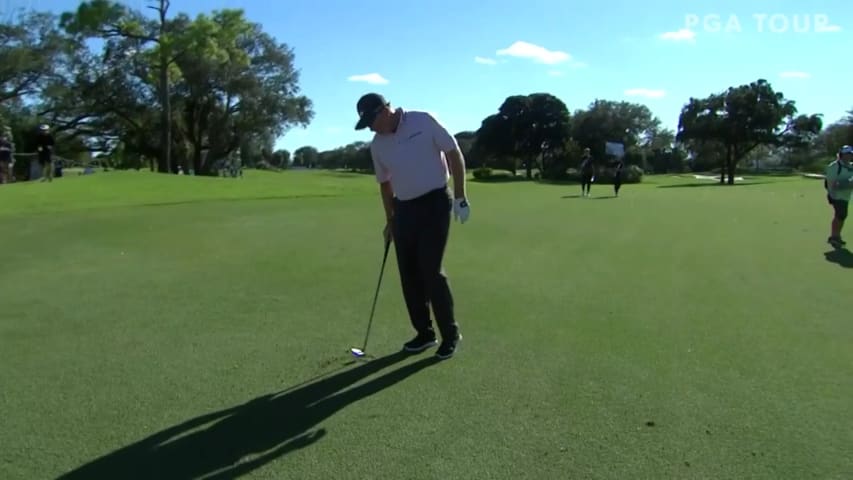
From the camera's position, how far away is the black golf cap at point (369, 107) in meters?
5.16


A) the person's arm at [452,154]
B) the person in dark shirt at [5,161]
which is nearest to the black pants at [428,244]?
the person's arm at [452,154]

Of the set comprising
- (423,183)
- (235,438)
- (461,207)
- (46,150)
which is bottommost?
(235,438)

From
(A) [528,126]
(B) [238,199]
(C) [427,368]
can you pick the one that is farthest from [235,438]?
(A) [528,126]

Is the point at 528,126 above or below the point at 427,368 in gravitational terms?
above

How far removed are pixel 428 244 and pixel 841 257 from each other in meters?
8.19

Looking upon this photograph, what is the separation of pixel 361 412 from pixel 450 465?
89 cm

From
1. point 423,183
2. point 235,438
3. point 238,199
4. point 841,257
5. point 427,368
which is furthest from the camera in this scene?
point 238,199

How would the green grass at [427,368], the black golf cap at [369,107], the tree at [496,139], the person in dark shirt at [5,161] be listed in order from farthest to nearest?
the tree at [496,139] → the person in dark shirt at [5,161] → the black golf cap at [369,107] → the green grass at [427,368]

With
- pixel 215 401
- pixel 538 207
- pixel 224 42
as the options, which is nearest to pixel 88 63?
pixel 224 42

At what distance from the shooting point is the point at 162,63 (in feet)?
136

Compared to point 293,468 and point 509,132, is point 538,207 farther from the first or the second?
point 509,132

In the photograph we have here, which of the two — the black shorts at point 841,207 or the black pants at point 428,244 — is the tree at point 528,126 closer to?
the black shorts at point 841,207

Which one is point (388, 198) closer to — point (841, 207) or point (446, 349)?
point (446, 349)

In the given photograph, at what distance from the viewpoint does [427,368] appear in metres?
5.17
